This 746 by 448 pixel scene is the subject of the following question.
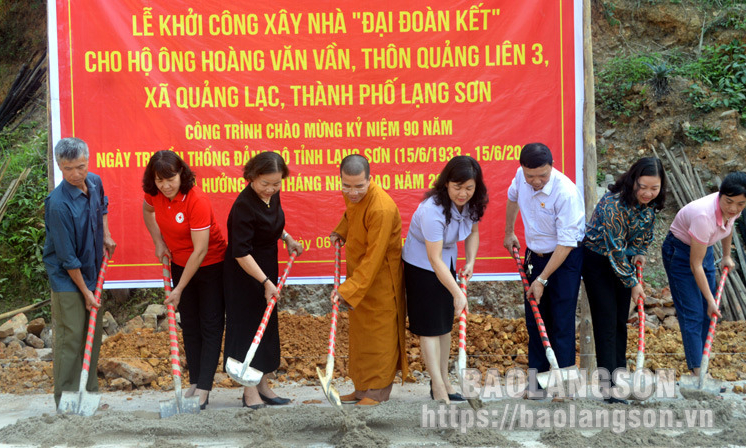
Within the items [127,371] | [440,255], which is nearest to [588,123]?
[440,255]

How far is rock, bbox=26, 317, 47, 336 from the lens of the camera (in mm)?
5441

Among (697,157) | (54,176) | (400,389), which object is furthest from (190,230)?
(697,157)

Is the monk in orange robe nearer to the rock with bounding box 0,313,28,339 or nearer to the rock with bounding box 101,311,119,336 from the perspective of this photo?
the rock with bounding box 101,311,119,336

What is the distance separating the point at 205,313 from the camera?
3951 millimetres

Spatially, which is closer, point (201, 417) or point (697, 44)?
point (201, 417)

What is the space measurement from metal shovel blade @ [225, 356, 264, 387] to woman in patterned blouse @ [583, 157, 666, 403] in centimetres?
198

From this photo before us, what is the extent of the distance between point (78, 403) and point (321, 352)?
5.86 feet

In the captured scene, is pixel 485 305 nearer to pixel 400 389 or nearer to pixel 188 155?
pixel 400 389

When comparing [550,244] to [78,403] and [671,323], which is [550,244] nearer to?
[671,323]

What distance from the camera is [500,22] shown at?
451 centimetres

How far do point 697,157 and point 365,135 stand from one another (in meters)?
3.80

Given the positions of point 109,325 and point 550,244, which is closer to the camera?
point 550,244

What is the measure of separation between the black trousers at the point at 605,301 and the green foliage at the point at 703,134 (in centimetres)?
341

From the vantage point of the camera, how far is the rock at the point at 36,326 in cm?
544
